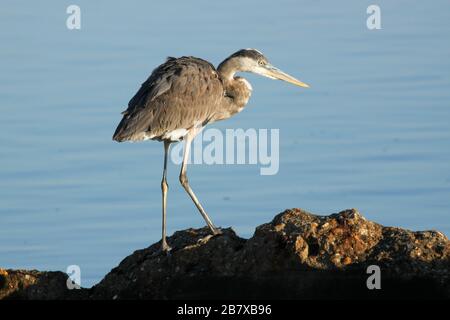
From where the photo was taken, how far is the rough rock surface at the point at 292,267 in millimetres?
10250

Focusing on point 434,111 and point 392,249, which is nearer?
point 392,249

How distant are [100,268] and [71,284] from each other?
3.73 metres

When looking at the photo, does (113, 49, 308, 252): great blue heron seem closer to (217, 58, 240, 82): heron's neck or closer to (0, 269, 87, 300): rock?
(217, 58, 240, 82): heron's neck

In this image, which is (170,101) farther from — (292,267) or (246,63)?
(292,267)

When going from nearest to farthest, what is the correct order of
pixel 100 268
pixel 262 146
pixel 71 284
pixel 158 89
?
pixel 71 284 → pixel 158 89 → pixel 100 268 → pixel 262 146

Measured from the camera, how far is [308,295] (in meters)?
10.2

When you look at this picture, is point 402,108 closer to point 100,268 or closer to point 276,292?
point 100,268

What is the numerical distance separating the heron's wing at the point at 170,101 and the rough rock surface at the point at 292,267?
216 centimetres

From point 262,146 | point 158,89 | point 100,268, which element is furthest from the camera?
point 262,146

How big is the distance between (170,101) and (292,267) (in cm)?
331

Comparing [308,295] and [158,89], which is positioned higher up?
[158,89]

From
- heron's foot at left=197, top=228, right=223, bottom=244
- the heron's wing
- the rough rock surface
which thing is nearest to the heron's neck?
the heron's wing
